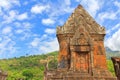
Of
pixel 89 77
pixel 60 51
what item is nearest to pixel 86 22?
pixel 60 51

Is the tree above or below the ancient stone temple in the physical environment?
above

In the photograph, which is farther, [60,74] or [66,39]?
[66,39]

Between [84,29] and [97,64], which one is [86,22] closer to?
[84,29]

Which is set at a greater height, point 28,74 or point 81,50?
point 28,74

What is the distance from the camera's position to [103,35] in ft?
61.1

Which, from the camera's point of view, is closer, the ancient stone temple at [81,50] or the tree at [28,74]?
the ancient stone temple at [81,50]

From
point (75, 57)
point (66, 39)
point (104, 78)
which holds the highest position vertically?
point (66, 39)

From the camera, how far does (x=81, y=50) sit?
1772 cm

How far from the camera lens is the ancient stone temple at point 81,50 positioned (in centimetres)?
1736

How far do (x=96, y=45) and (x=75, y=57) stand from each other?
1720 millimetres

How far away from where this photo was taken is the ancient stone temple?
57.0 ft

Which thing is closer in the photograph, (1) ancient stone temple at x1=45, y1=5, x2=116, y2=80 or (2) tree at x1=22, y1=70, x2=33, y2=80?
(1) ancient stone temple at x1=45, y1=5, x2=116, y2=80

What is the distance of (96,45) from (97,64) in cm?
125

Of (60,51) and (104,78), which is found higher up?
(60,51)
